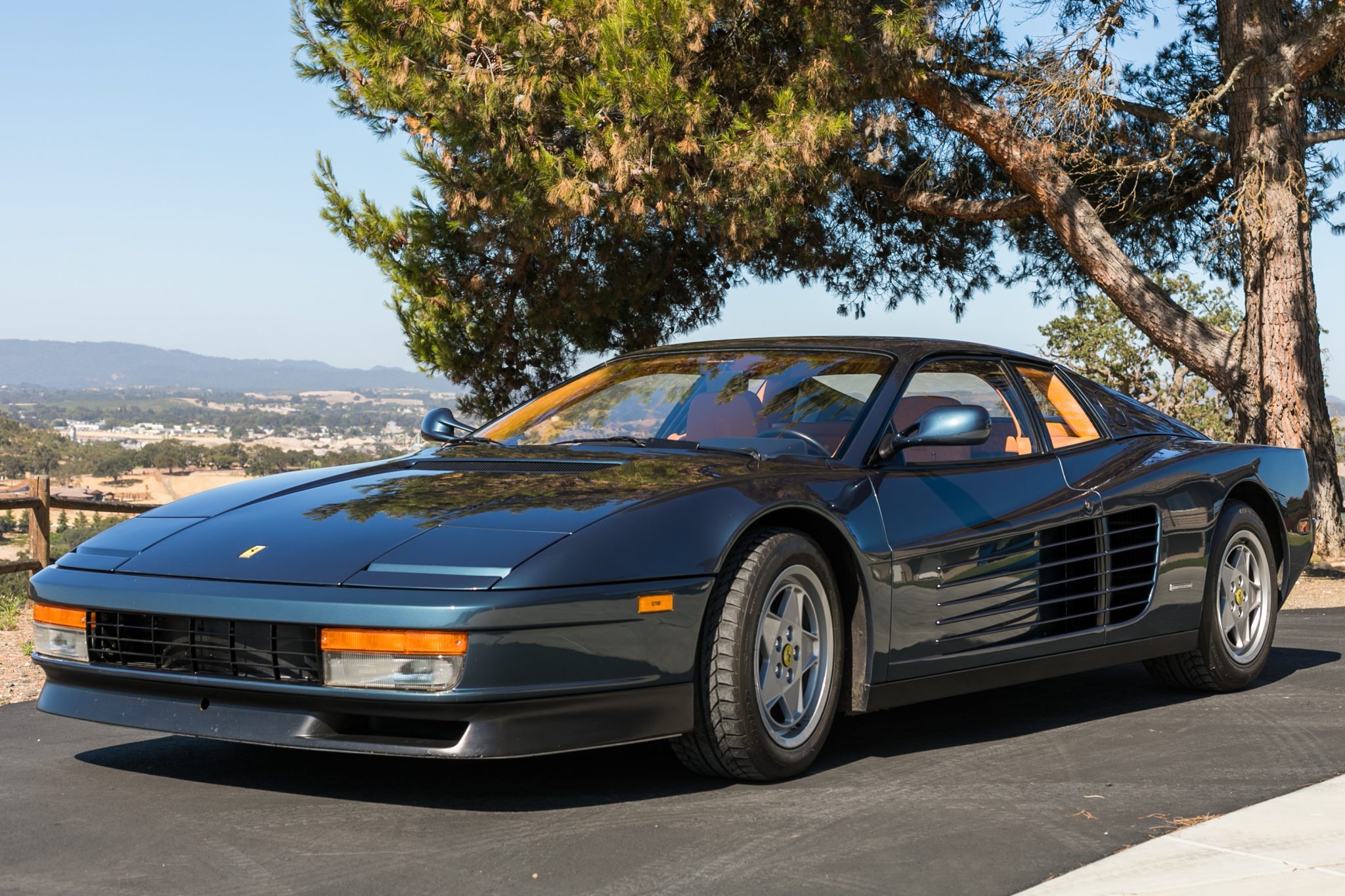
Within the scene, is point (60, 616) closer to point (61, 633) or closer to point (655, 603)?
point (61, 633)

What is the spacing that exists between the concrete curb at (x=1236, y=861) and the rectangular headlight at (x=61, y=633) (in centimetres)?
253

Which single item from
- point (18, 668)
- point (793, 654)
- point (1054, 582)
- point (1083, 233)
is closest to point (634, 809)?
point (793, 654)

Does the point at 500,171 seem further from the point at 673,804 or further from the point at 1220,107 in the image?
the point at 673,804

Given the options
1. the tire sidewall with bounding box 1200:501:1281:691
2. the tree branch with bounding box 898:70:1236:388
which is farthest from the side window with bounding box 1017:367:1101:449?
the tree branch with bounding box 898:70:1236:388

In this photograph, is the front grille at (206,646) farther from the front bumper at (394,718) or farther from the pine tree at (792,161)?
the pine tree at (792,161)

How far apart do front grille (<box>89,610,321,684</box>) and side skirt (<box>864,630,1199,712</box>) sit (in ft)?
5.50

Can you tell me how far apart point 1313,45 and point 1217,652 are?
8947 millimetres

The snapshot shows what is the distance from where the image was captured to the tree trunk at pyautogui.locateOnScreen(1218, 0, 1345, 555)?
1273 centimetres

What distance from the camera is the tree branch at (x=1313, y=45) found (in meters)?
12.4

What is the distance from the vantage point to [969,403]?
206 inches

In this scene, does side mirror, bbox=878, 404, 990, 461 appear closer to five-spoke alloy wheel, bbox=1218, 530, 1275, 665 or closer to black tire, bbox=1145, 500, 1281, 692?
black tire, bbox=1145, 500, 1281, 692

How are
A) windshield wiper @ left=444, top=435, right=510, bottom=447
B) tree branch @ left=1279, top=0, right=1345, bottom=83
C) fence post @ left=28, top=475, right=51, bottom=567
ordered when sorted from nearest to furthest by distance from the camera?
windshield wiper @ left=444, top=435, right=510, bottom=447 → fence post @ left=28, top=475, right=51, bottom=567 → tree branch @ left=1279, top=0, right=1345, bottom=83

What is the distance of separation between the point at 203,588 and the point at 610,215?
9048mm

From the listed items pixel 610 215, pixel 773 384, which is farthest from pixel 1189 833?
pixel 610 215
